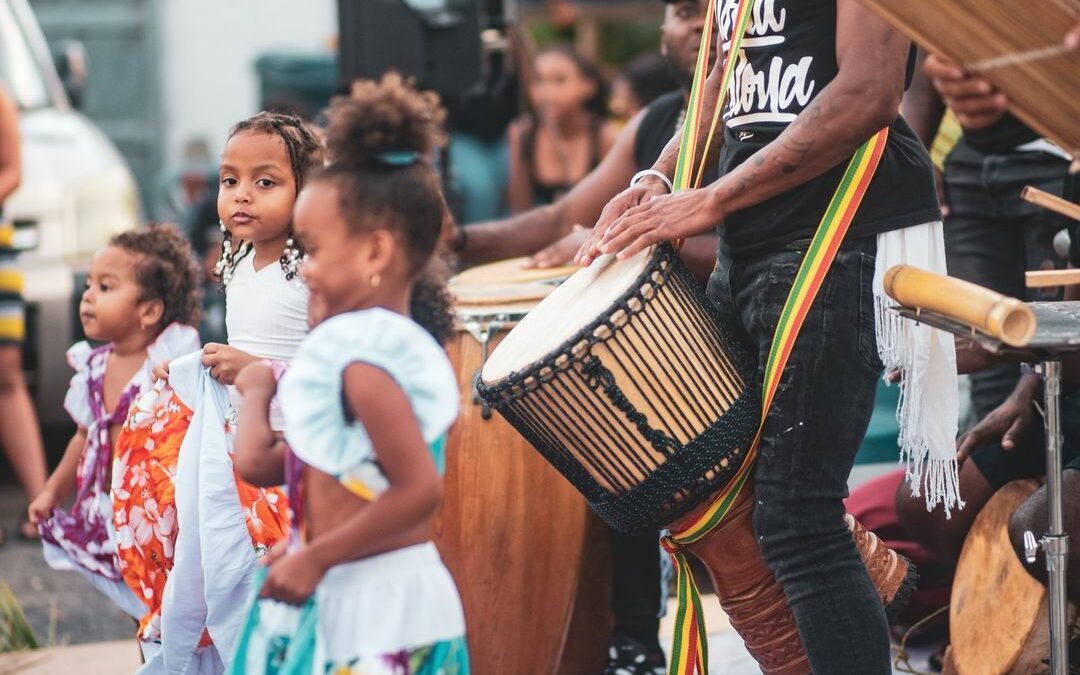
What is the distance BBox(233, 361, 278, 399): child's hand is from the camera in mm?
2596

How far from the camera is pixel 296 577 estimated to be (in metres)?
2.33

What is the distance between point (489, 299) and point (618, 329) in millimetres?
937

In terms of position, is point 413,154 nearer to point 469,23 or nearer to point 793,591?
point 793,591

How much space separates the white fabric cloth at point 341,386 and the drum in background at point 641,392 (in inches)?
17.1

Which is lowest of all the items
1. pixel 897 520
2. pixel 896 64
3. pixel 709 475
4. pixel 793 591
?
pixel 897 520

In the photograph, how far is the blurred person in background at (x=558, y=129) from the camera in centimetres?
800

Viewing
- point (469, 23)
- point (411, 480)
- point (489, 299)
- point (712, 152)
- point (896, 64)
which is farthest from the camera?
point (469, 23)

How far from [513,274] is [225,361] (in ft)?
3.52

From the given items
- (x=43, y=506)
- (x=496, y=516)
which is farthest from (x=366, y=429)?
(x=43, y=506)

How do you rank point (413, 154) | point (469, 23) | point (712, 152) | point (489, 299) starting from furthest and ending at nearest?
point (469, 23) → point (489, 299) → point (712, 152) → point (413, 154)

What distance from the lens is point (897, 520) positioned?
4.11 metres

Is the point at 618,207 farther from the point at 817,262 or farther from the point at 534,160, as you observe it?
the point at 534,160

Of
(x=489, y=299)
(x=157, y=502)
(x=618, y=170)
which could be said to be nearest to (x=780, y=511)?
(x=489, y=299)

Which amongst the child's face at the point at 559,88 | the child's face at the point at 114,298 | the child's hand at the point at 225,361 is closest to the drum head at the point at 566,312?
the child's hand at the point at 225,361
